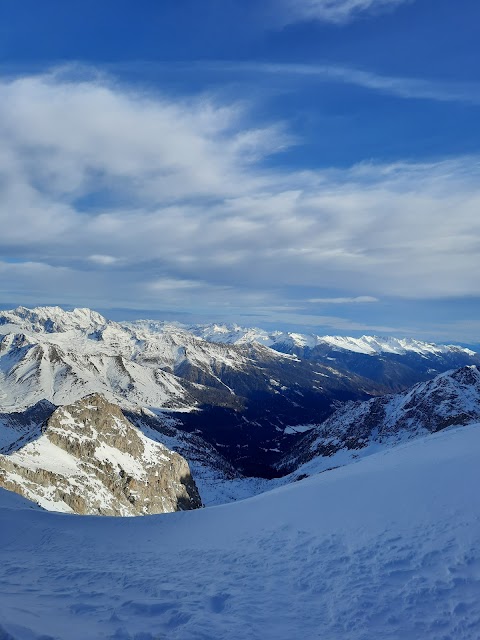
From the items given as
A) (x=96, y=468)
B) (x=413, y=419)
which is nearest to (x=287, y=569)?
(x=96, y=468)

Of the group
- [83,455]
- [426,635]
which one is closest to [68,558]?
[426,635]

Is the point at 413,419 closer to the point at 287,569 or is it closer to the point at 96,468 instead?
the point at 96,468

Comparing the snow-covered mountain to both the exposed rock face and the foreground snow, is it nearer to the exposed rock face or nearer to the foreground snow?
the exposed rock face

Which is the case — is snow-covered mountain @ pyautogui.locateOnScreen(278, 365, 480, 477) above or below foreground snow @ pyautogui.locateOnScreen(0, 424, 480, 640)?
below

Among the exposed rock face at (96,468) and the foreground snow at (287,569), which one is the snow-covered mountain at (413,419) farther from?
the foreground snow at (287,569)

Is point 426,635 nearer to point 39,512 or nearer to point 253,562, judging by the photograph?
point 253,562

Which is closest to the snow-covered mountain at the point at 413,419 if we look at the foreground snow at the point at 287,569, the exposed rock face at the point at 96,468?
the exposed rock face at the point at 96,468

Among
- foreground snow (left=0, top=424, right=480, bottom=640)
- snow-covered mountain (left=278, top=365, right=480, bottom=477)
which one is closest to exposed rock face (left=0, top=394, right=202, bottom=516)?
foreground snow (left=0, top=424, right=480, bottom=640)
